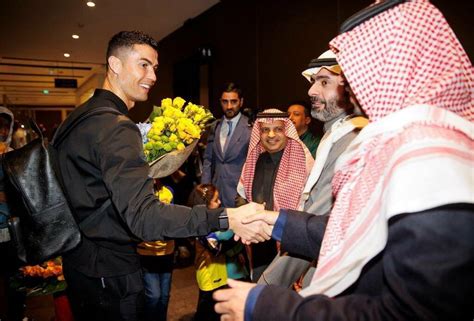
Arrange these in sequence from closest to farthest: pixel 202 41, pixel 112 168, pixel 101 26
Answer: pixel 112 168 → pixel 202 41 → pixel 101 26

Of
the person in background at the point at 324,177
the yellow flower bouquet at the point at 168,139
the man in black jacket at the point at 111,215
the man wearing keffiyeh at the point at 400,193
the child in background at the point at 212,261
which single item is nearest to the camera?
the man wearing keffiyeh at the point at 400,193

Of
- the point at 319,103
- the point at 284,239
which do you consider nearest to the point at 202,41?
the point at 319,103

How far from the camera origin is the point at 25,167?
1.45 metres

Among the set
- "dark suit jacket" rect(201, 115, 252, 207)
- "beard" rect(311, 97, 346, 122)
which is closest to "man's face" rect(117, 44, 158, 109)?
→ "beard" rect(311, 97, 346, 122)

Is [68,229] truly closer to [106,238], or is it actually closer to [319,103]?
[106,238]

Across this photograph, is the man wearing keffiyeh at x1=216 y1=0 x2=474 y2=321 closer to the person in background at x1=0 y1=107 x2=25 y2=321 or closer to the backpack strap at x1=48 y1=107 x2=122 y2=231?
the backpack strap at x1=48 y1=107 x2=122 y2=231

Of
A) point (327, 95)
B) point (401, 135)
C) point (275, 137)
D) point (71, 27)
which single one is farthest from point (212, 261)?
point (71, 27)

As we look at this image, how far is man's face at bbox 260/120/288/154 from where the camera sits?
3123 millimetres

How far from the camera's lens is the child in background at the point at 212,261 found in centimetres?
278

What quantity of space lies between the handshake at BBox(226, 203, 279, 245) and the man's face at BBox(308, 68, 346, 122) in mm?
830

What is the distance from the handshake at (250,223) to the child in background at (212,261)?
108 cm

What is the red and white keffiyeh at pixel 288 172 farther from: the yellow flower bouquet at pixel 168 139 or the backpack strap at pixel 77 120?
the backpack strap at pixel 77 120

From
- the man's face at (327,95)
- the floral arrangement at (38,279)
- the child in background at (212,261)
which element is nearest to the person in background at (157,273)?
the child in background at (212,261)

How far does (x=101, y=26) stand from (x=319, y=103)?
7.78 metres
